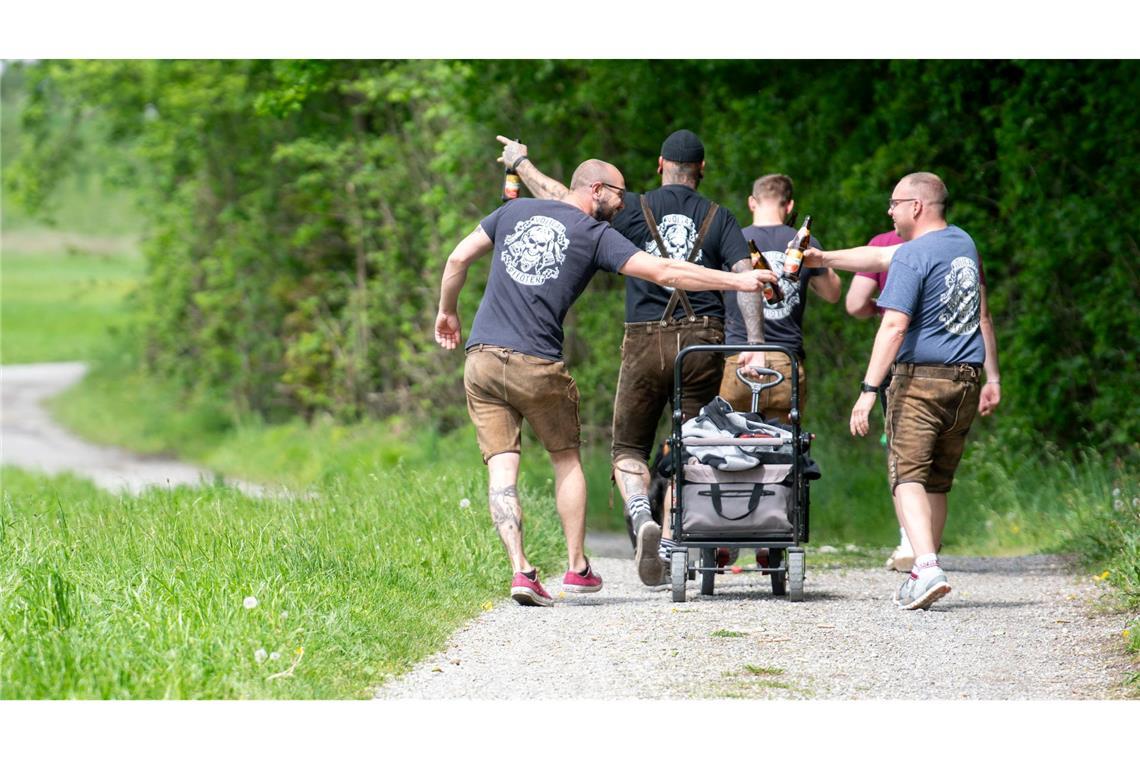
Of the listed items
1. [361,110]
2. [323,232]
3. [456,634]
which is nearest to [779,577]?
[456,634]

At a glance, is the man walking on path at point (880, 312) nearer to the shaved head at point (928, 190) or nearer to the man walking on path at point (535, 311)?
the shaved head at point (928, 190)

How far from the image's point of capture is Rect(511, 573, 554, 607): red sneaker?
7.84 m

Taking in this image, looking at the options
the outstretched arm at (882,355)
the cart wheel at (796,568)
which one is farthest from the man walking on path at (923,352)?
the cart wheel at (796,568)

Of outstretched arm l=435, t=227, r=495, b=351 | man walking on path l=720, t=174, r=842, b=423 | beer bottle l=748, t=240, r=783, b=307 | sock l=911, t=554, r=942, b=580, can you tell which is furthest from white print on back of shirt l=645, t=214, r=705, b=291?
sock l=911, t=554, r=942, b=580

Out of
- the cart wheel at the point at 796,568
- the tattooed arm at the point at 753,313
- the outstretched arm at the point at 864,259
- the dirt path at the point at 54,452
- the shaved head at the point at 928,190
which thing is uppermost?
the shaved head at the point at 928,190

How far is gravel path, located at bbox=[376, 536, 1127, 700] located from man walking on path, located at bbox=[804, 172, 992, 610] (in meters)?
0.49

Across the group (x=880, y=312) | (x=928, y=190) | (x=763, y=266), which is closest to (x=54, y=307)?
(x=880, y=312)

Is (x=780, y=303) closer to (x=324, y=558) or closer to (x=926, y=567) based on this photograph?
(x=926, y=567)

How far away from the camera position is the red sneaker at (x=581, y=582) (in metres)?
8.34

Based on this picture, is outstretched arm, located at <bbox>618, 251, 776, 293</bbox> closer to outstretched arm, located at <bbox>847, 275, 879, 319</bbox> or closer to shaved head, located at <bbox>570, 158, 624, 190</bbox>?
shaved head, located at <bbox>570, 158, 624, 190</bbox>

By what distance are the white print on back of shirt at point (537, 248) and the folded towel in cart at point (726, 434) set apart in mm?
1044

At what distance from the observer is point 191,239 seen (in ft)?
95.2

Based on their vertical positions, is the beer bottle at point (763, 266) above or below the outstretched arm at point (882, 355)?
above

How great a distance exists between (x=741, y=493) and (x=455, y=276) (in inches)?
67.5
